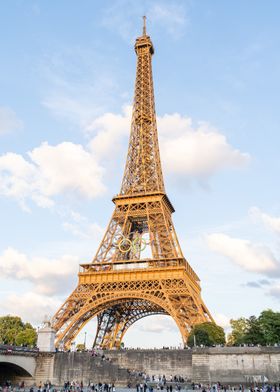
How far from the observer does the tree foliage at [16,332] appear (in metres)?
72.0

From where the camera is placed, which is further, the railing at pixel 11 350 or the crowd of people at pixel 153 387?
the railing at pixel 11 350

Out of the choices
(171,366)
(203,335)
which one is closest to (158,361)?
(171,366)

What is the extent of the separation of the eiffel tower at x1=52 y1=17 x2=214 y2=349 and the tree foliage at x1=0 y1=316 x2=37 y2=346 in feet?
72.1

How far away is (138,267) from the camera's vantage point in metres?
52.2

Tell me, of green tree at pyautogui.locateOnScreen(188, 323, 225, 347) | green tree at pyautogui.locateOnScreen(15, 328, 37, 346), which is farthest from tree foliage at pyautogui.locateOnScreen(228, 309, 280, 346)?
green tree at pyautogui.locateOnScreen(15, 328, 37, 346)

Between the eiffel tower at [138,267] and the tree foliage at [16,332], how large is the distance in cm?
2198

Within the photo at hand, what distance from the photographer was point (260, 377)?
1489 inches

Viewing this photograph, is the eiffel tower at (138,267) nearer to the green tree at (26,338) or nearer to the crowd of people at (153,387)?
the crowd of people at (153,387)

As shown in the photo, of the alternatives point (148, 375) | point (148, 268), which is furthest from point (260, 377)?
point (148, 268)

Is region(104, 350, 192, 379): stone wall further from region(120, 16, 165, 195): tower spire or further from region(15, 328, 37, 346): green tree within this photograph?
region(15, 328, 37, 346): green tree

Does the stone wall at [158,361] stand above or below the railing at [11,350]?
below

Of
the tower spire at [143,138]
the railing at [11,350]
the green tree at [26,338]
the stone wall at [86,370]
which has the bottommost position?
the stone wall at [86,370]

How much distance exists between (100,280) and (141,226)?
1449 centimetres

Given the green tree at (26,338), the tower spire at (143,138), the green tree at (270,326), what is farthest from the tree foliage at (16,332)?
the green tree at (270,326)
